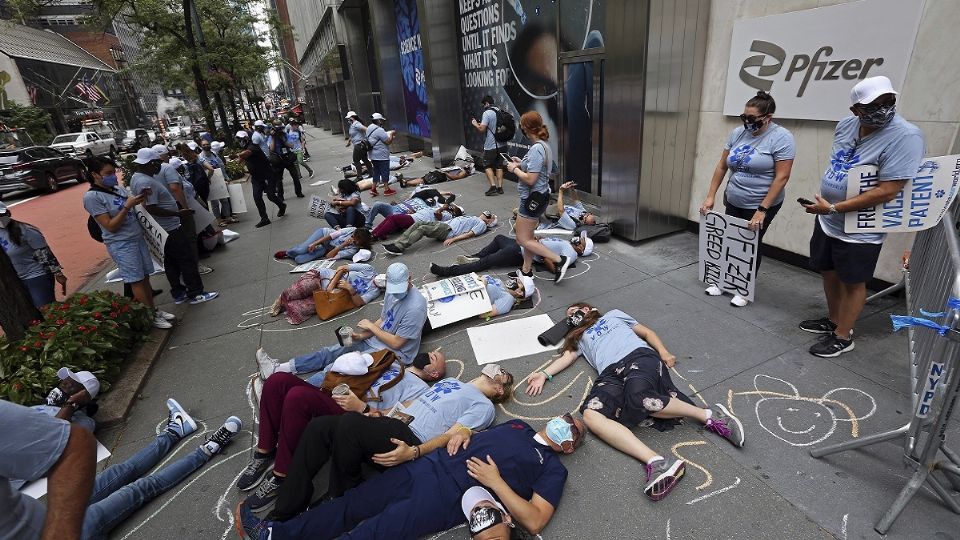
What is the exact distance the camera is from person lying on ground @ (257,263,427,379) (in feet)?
12.7

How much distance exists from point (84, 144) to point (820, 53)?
99.6ft

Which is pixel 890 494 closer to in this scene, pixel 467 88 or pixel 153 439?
pixel 153 439

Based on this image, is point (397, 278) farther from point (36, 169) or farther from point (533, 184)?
point (36, 169)

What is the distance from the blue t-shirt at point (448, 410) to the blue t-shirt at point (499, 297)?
A: 1.64 m

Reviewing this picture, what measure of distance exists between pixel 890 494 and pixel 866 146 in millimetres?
→ 2243

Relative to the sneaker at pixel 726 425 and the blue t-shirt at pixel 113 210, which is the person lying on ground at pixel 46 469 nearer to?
the sneaker at pixel 726 425

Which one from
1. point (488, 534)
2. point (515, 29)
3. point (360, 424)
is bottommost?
point (488, 534)

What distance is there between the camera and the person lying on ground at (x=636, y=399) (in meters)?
2.73

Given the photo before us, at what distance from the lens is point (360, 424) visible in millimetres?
2682

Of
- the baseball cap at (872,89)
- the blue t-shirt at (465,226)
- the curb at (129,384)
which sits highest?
the baseball cap at (872,89)

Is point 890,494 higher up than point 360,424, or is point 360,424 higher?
point 360,424

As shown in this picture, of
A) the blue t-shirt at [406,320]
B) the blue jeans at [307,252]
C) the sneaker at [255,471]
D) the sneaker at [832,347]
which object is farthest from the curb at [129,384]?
the sneaker at [832,347]

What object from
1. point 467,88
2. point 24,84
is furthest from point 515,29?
point 24,84

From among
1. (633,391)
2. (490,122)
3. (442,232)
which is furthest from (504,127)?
(633,391)
